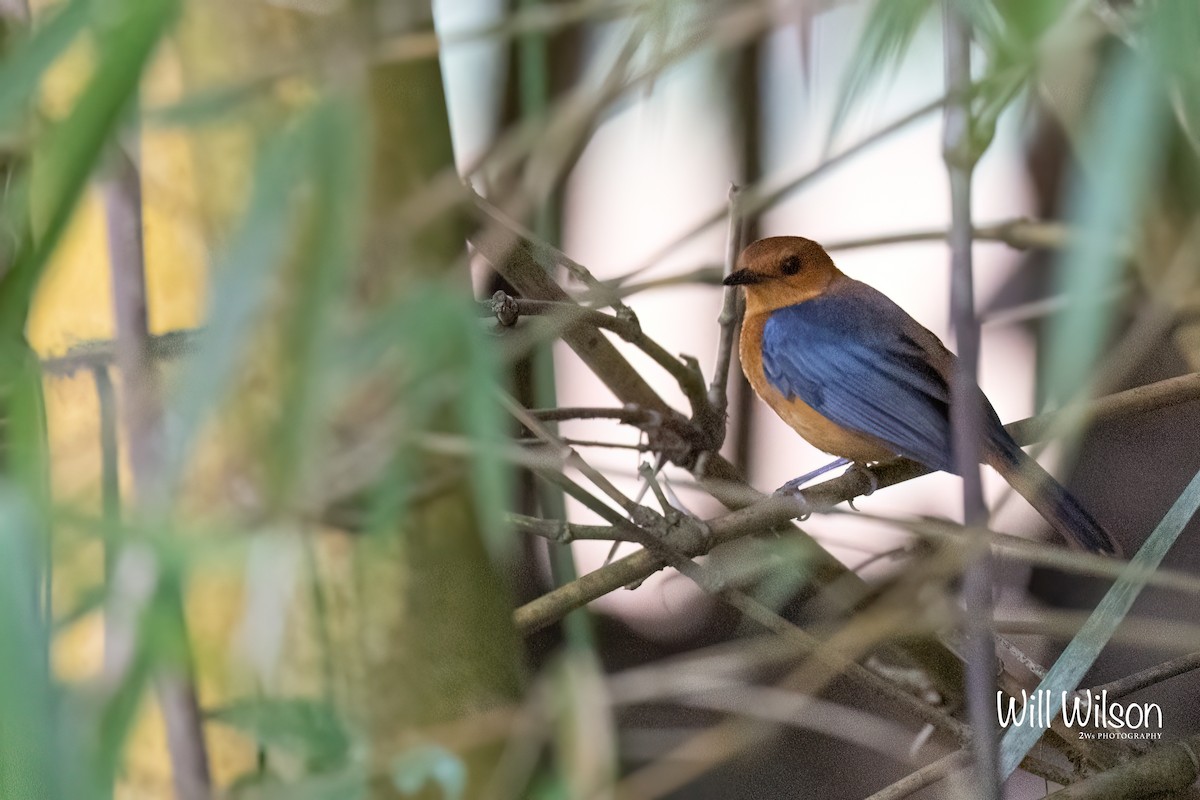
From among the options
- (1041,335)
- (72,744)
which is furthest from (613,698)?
(1041,335)

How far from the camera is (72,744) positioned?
75 centimetres

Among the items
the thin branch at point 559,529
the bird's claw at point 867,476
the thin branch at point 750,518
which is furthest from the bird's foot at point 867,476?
the thin branch at point 559,529

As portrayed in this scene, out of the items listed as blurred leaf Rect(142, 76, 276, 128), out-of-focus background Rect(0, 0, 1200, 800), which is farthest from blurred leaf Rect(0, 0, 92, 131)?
blurred leaf Rect(142, 76, 276, 128)

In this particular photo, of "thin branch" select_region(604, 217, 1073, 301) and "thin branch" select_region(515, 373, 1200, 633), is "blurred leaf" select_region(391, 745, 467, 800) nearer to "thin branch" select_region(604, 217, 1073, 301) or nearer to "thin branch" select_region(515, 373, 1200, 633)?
"thin branch" select_region(515, 373, 1200, 633)

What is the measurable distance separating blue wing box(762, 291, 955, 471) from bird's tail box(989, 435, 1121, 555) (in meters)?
0.16

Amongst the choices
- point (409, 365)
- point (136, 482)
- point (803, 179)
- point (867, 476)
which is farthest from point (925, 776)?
point (136, 482)

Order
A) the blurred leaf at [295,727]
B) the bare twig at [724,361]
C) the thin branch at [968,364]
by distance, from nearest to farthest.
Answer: the thin branch at [968,364], the blurred leaf at [295,727], the bare twig at [724,361]

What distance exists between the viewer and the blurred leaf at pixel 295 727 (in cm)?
94

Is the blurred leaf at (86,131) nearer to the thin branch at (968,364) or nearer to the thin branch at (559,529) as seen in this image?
the thin branch at (968,364)

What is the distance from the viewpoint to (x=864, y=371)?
183 cm

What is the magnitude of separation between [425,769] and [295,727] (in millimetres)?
114

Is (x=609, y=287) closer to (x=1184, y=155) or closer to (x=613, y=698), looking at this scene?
(x=613, y=698)

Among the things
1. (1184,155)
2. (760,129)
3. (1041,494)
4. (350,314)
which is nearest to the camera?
(350,314)

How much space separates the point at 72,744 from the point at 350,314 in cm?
35
